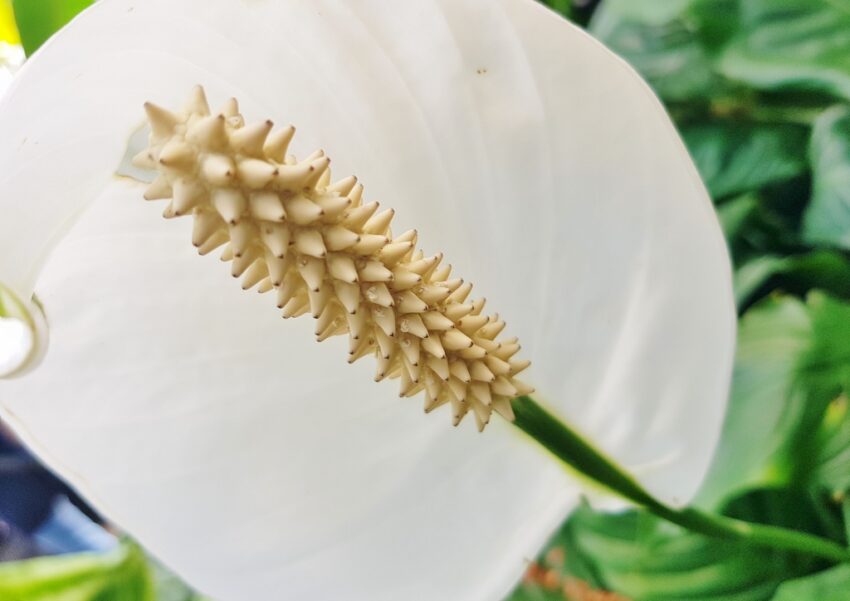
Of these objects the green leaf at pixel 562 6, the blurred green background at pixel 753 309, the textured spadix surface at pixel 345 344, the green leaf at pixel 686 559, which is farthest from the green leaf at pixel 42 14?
the green leaf at pixel 686 559

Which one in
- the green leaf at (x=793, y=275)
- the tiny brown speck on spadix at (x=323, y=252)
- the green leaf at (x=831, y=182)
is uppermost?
the tiny brown speck on spadix at (x=323, y=252)

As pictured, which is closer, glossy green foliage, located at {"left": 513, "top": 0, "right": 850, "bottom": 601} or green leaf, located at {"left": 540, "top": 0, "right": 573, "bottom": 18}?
glossy green foliage, located at {"left": 513, "top": 0, "right": 850, "bottom": 601}

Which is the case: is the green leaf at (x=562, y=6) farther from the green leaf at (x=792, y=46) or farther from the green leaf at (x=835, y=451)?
the green leaf at (x=835, y=451)

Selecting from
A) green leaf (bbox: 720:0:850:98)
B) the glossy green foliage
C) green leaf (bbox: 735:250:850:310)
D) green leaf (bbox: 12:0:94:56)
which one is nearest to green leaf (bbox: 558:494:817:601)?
the glossy green foliage

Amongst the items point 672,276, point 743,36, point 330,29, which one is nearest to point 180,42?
point 330,29

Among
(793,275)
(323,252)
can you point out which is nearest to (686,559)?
(793,275)

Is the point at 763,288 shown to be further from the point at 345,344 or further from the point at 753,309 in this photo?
the point at 345,344

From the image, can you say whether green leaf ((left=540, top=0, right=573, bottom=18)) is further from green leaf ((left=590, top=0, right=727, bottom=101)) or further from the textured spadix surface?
the textured spadix surface
